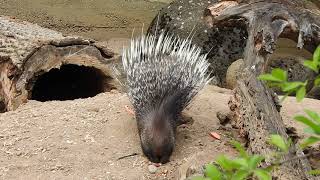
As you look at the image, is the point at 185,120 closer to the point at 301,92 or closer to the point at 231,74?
the point at 231,74

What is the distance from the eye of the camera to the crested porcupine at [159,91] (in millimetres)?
2703

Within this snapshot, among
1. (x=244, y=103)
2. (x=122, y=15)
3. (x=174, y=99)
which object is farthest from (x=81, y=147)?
(x=122, y=15)

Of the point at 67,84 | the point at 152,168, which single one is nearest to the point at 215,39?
the point at 67,84

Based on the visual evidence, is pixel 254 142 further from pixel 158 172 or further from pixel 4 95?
pixel 4 95

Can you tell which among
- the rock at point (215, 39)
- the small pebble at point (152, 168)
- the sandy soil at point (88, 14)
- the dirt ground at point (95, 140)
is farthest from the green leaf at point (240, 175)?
the sandy soil at point (88, 14)

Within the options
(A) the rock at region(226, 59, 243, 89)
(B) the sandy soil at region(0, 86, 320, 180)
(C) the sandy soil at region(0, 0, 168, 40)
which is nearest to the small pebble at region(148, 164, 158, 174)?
(B) the sandy soil at region(0, 86, 320, 180)

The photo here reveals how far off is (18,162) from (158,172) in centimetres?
66

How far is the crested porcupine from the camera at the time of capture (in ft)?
8.87

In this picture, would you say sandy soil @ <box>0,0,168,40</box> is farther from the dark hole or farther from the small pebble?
the small pebble

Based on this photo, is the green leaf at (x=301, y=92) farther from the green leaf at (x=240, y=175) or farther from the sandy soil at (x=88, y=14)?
the sandy soil at (x=88, y=14)

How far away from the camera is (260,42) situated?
2773mm

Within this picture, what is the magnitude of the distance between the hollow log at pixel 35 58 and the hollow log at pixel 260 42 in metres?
0.94

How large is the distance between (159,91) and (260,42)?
1.82 feet

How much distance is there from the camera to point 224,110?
3.37m
